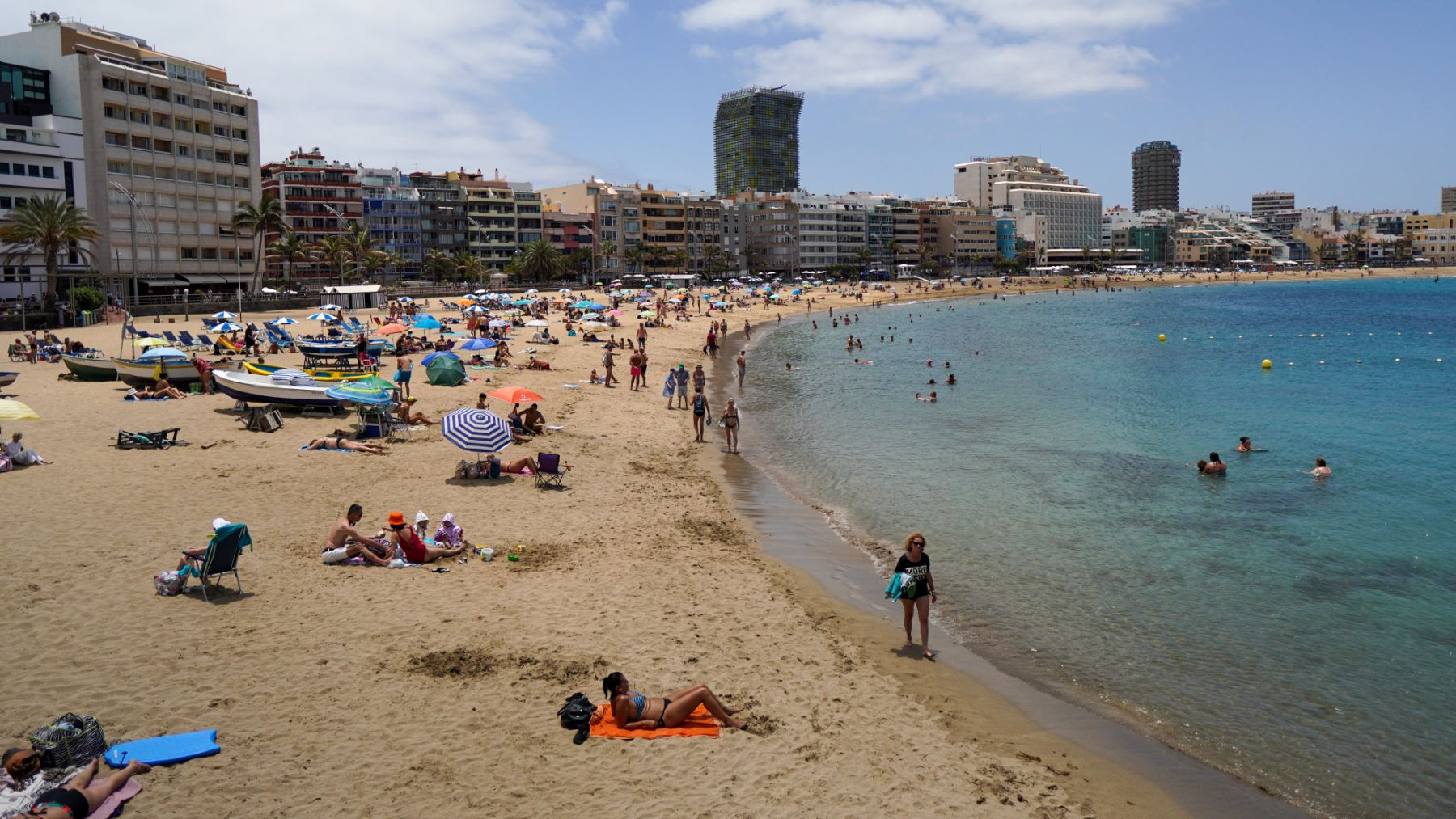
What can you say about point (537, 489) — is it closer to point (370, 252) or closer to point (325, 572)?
point (325, 572)

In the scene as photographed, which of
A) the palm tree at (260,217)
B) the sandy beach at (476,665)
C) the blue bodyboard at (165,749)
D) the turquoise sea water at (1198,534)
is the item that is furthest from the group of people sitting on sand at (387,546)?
the palm tree at (260,217)

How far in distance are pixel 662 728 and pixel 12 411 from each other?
15006 millimetres

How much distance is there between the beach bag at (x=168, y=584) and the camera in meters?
10.8

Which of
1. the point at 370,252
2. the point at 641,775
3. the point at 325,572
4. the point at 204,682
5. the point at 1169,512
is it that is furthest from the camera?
the point at 370,252

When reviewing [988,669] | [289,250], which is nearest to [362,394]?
[988,669]

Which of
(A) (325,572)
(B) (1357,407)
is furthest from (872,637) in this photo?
(B) (1357,407)

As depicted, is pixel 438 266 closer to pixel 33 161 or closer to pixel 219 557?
pixel 33 161

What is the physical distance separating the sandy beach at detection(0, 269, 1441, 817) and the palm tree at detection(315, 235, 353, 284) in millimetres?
67688

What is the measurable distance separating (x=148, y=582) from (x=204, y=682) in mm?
3096

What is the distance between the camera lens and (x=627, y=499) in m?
17.6

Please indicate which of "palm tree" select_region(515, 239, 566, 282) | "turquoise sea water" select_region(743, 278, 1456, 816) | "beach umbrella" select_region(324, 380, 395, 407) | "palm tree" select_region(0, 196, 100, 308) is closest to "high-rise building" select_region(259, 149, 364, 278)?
"palm tree" select_region(515, 239, 566, 282)

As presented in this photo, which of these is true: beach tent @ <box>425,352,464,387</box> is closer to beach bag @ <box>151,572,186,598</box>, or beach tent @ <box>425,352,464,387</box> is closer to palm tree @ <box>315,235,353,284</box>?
beach bag @ <box>151,572,186,598</box>

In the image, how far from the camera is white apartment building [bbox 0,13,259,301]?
61.6m

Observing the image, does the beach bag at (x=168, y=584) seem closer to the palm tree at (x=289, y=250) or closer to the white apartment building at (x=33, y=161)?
the white apartment building at (x=33, y=161)
